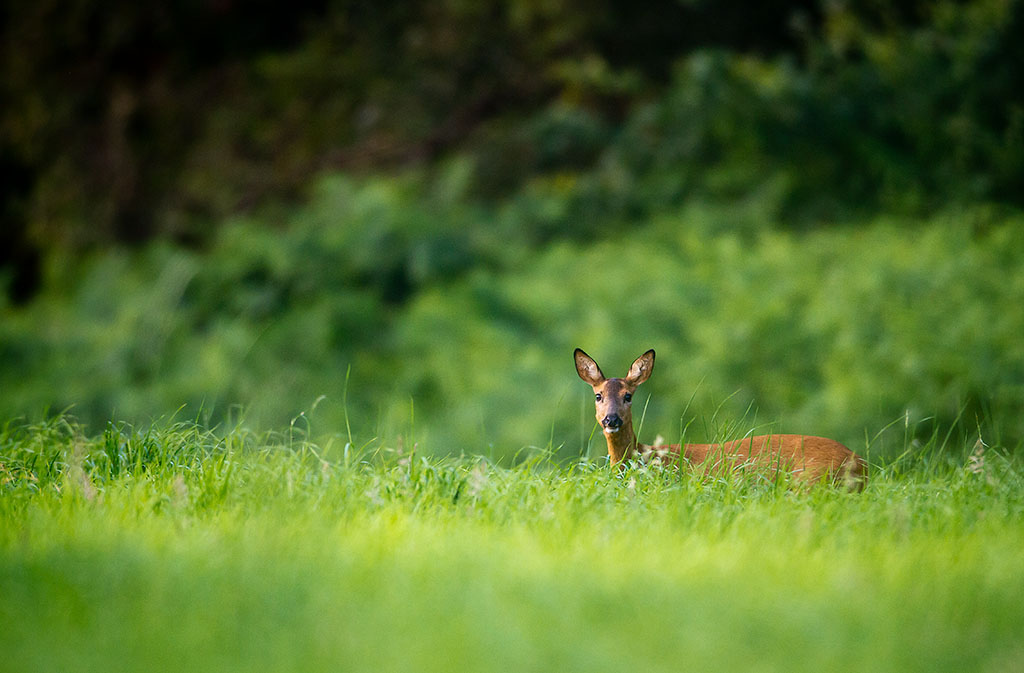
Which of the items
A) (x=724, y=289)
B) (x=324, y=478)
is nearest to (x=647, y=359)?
(x=324, y=478)

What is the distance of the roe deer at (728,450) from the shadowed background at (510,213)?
355mm

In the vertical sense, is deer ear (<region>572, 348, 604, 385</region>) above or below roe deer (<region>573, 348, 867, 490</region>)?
above

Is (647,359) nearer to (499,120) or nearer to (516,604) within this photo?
(516,604)

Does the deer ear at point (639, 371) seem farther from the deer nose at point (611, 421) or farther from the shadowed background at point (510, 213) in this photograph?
the shadowed background at point (510, 213)

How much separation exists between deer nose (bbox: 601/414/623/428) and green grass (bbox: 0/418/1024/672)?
0.57 feet

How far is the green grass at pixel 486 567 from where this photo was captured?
2355 mm

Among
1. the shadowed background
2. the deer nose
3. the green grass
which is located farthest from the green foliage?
the green grass

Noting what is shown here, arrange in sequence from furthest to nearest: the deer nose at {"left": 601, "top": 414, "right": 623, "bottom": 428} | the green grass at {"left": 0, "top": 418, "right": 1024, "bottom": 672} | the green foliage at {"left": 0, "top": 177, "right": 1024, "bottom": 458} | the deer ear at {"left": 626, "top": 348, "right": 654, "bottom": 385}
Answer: the green foliage at {"left": 0, "top": 177, "right": 1024, "bottom": 458}, the deer ear at {"left": 626, "top": 348, "right": 654, "bottom": 385}, the deer nose at {"left": 601, "top": 414, "right": 623, "bottom": 428}, the green grass at {"left": 0, "top": 418, "right": 1024, "bottom": 672}

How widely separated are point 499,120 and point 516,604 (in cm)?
1181

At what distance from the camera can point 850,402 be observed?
7.51 metres

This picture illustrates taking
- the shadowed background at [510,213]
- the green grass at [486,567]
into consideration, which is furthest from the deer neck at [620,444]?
the shadowed background at [510,213]

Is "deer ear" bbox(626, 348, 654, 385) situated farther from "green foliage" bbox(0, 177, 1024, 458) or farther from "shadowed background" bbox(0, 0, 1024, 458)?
"green foliage" bbox(0, 177, 1024, 458)

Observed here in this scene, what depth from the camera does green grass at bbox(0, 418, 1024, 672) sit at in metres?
2.36

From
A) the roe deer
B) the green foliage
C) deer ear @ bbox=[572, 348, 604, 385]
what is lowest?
the green foliage
